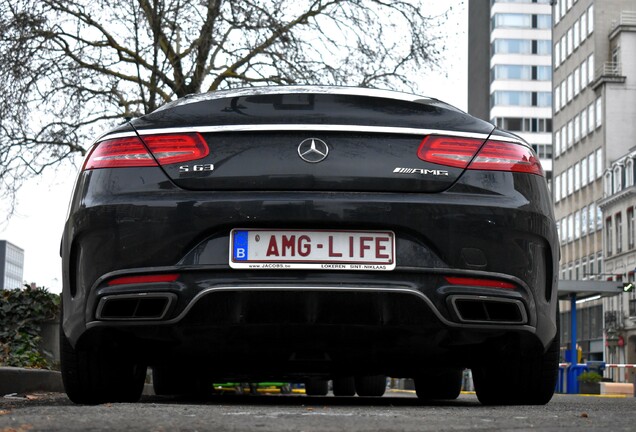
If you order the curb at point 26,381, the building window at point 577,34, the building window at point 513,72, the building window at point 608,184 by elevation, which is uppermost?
the building window at point 513,72

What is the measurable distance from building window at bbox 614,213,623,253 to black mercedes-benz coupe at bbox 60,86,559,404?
224 feet

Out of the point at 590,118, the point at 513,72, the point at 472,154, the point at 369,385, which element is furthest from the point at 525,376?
the point at 513,72

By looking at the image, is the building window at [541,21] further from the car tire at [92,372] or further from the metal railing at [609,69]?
the car tire at [92,372]

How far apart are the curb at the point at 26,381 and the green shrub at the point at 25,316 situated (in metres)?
2.44

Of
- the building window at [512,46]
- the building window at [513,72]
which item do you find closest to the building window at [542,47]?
the building window at [512,46]

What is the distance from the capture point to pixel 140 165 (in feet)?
18.0

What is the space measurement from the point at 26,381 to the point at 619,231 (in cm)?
6578

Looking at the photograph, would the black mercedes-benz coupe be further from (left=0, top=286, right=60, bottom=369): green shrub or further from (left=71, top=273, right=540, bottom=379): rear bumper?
(left=0, top=286, right=60, bottom=369): green shrub

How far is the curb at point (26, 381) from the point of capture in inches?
357

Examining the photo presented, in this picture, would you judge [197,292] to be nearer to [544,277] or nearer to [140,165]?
[140,165]

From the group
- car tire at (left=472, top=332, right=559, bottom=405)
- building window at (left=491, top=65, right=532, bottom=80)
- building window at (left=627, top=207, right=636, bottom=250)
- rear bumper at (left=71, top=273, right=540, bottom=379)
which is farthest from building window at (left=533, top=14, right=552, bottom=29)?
rear bumper at (left=71, top=273, right=540, bottom=379)

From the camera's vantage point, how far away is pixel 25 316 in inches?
532

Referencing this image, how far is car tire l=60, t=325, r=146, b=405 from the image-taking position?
571cm

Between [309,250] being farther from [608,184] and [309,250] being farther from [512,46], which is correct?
[512,46]
